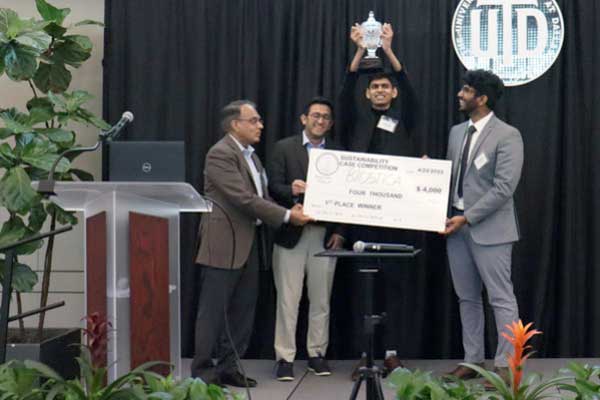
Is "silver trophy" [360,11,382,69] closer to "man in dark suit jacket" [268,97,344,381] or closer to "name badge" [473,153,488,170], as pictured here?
"man in dark suit jacket" [268,97,344,381]

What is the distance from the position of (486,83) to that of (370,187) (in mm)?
866

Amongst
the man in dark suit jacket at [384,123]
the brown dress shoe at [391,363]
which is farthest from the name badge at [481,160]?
the brown dress shoe at [391,363]

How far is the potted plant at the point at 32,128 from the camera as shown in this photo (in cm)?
455

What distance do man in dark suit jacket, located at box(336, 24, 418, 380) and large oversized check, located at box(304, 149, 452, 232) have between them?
0.93 feet

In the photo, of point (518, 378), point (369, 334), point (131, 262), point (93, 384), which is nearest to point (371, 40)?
point (369, 334)

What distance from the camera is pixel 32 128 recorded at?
4906 millimetres

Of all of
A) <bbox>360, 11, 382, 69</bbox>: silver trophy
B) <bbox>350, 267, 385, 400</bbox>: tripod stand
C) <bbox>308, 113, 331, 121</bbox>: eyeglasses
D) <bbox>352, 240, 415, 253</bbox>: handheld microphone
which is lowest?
<bbox>350, 267, 385, 400</bbox>: tripod stand

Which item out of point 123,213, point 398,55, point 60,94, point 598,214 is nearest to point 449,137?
point 398,55

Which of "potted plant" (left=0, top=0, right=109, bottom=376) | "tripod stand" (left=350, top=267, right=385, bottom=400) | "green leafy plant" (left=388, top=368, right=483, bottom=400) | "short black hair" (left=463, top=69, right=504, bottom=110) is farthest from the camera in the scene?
"short black hair" (left=463, top=69, right=504, bottom=110)

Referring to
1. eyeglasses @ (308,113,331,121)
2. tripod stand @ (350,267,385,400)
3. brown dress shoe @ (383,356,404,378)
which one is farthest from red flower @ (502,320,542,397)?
eyeglasses @ (308,113,331,121)

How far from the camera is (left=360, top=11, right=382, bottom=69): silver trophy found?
5.08m

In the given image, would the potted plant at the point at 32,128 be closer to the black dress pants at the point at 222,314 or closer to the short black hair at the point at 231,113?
the black dress pants at the point at 222,314

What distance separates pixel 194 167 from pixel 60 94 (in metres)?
0.94

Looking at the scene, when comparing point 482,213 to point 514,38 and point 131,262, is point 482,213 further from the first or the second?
point 131,262
